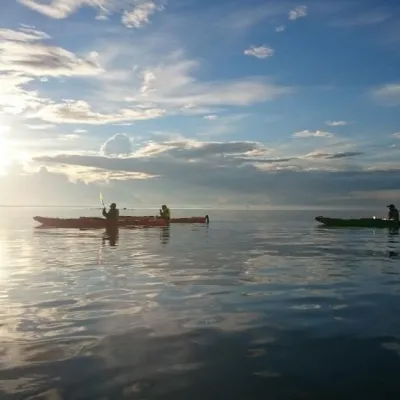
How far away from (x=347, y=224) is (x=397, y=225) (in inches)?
301

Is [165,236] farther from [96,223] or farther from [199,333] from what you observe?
[199,333]

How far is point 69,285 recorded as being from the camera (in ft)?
57.1

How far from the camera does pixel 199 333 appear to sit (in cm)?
1099

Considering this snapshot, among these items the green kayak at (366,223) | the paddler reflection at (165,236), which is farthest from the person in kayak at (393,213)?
the paddler reflection at (165,236)

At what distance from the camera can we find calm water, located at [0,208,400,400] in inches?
307

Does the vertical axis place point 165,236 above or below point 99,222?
below

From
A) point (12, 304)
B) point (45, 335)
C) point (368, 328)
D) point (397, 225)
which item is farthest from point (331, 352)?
point (397, 225)

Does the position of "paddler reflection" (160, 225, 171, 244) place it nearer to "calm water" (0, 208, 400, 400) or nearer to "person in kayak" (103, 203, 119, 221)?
"person in kayak" (103, 203, 119, 221)

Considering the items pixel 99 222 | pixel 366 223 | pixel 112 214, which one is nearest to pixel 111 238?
pixel 112 214

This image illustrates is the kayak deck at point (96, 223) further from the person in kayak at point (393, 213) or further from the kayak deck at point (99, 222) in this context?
the person in kayak at point (393, 213)

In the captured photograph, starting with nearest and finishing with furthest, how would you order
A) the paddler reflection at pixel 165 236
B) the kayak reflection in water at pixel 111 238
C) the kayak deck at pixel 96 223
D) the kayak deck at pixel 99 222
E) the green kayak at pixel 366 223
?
the kayak reflection in water at pixel 111 238
the paddler reflection at pixel 165 236
the kayak deck at pixel 96 223
the kayak deck at pixel 99 222
the green kayak at pixel 366 223

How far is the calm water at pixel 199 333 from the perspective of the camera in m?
7.79

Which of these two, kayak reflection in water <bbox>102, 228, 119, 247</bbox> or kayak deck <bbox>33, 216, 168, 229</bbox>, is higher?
kayak deck <bbox>33, 216, 168, 229</bbox>

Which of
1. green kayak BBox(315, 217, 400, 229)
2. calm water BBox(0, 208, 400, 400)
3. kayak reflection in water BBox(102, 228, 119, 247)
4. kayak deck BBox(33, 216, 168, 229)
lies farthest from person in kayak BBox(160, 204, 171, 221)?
calm water BBox(0, 208, 400, 400)
